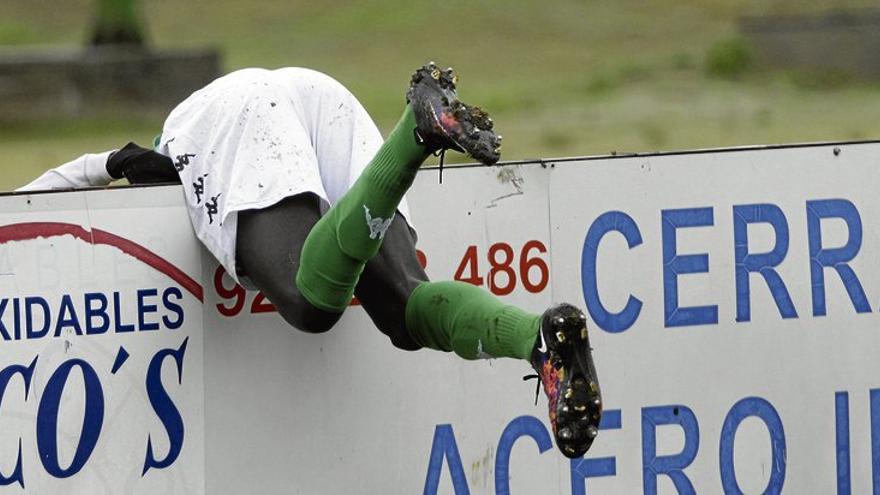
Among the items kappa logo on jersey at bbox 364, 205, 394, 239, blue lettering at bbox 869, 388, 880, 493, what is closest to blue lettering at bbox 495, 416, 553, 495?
blue lettering at bbox 869, 388, 880, 493

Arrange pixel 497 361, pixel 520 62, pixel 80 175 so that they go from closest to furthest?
pixel 80 175 → pixel 497 361 → pixel 520 62

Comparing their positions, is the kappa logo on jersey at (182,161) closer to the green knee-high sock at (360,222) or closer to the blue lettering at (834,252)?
the green knee-high sock at (360,222)

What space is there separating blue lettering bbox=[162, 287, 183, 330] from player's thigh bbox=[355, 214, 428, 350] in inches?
24.1

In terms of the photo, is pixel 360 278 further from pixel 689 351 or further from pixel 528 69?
pixel 528 69

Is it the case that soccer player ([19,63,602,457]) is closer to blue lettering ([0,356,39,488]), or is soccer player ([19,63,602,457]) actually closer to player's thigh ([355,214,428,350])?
player's thigh ([355,214,428,350])

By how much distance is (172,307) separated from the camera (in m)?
5.07

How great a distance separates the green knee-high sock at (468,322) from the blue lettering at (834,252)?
4.98ft

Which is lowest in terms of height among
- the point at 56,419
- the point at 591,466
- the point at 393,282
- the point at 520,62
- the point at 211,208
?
the point at 591,466

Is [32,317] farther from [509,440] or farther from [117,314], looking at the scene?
[509,440]

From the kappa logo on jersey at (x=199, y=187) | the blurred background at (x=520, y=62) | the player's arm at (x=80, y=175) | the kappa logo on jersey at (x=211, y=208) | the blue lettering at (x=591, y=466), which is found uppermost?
the blurred background at (x=520, y=62)

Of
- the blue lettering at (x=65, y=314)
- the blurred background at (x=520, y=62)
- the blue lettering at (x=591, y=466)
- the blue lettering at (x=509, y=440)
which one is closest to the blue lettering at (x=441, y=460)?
the blue lettering at (x=509, y=440)

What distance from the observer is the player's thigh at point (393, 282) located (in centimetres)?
466

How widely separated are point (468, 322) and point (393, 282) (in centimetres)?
30


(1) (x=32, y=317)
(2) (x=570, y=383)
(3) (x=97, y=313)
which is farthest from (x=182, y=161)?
(2) (x=570, y=383)
